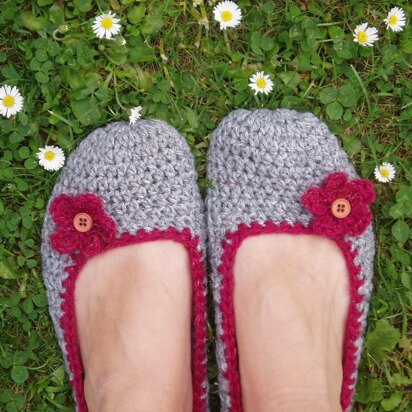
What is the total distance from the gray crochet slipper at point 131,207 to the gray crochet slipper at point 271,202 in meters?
0.05

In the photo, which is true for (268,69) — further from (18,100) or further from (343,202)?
(18,100)

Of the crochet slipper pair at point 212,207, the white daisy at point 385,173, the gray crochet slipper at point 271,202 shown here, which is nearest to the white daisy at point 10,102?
the crochet slipper pair at point 212,207

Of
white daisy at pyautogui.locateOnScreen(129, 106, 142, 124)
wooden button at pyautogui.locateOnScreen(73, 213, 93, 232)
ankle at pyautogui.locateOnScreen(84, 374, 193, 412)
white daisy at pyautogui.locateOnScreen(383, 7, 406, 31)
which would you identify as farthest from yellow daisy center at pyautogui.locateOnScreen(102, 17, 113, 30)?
ankle at pyautogui.locateOnScreen(84, 374, 193, 412)

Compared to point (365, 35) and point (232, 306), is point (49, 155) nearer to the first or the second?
point (232, 306)

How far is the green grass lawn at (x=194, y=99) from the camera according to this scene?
1552mm

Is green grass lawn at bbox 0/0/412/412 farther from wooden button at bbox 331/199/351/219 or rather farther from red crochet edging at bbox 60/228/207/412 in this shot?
wooden button at bbox 331/199/351/219

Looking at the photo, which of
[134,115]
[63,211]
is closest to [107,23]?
[134,115]

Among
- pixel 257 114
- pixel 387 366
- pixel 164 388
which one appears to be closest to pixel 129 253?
pixel 164 388

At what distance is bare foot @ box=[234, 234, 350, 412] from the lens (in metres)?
1.40

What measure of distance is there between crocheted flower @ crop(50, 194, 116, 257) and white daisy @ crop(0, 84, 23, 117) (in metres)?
0.24

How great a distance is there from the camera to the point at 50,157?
1.56 meters

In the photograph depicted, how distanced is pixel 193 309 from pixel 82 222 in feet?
1.05

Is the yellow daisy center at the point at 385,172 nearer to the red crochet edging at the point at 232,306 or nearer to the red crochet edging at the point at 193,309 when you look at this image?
the red crochet edging at the point at 232,306

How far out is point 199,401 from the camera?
1504mm
